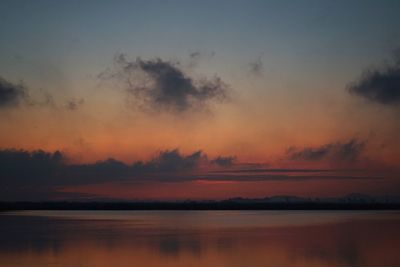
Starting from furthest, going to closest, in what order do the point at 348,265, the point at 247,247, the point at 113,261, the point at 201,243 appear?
1. the point at 201,243
2. the point at 247,247
3. the point at 113,261
4. the point at 348,265

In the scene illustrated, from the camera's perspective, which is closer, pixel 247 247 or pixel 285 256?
pixel 285 256

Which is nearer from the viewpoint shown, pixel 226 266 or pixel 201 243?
pixel 226 266

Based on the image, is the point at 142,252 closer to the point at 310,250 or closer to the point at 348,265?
the point at 310,250

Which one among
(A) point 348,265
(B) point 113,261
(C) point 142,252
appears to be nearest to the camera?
(A) point 348,265

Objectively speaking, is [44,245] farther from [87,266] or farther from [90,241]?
[87,266]

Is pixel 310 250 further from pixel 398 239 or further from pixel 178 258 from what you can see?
pixel 398 239

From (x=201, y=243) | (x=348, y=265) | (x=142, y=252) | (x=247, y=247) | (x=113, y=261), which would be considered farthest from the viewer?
(x=201, y=243)

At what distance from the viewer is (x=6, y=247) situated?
82.2ft

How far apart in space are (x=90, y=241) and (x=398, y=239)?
612 inches

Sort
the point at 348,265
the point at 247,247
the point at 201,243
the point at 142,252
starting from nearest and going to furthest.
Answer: the point at 348,265 → the point at 142,252 → the point at 247,247 → the point at 201,243

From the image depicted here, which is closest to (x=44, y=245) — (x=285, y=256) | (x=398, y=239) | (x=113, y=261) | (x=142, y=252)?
(x=142, y=252)

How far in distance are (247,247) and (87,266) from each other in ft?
27.5

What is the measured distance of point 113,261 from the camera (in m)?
20.5

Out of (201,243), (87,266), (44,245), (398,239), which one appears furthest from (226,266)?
(398,239)
